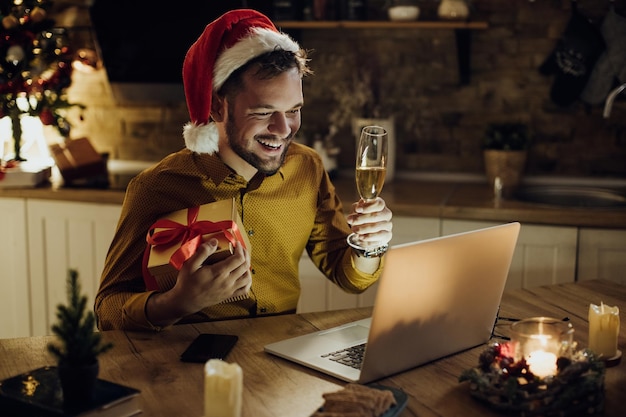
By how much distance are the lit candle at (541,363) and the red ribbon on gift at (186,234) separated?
0.61m

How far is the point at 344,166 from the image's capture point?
3588 millimetres

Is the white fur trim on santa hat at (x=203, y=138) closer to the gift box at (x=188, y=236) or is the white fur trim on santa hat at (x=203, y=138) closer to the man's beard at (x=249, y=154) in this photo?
the man's beard at (x=249, y=154)

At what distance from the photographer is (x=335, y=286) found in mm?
3000

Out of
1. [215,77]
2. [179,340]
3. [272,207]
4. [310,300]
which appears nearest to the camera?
[179,340]

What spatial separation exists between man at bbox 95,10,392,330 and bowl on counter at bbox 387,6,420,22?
1.26 m

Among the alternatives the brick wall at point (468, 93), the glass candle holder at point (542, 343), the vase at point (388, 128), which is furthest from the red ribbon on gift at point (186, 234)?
the brick wall at point (468, 93)

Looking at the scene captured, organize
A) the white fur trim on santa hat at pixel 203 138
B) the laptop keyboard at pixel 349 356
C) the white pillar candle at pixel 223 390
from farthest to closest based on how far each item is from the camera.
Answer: the white fur trim on santa hat at pixel 203 138 < the laptop keyboard at pixel 349 356 < the white pillar candle at pixel 223 390

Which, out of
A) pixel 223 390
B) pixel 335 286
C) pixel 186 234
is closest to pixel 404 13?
pixel 335 286

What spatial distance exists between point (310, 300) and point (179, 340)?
141 centimetres

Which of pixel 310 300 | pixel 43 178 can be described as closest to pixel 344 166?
pixel 310 300

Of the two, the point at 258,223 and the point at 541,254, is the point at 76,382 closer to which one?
the point at 258,223

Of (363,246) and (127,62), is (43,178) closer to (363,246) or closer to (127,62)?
(127,62)

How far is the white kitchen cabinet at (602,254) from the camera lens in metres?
2.79

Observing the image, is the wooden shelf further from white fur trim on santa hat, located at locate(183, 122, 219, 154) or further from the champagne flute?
the champagne flute
